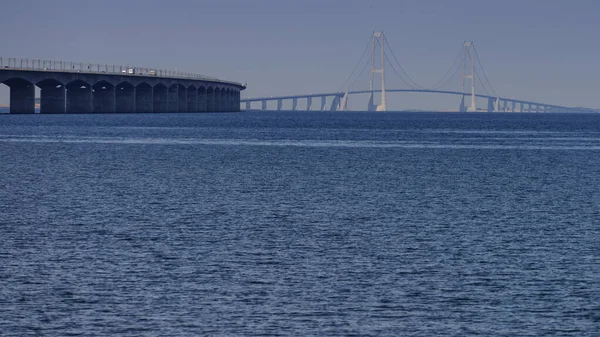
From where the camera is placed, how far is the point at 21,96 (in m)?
156

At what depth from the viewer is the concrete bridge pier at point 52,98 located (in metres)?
162

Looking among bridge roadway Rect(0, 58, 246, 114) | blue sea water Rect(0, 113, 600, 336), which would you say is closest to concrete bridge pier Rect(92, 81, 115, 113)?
bridge roadway Rect(0, 58, 246, 114)

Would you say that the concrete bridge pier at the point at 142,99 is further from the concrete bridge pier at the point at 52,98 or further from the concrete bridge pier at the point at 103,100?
the concrete bridge pier at the point at 52,98

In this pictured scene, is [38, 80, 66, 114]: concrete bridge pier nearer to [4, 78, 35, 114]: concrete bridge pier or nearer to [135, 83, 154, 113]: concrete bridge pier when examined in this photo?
[4, 78, 35, 114]: concrete bridge pier

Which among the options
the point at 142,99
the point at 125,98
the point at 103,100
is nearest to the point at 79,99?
the point at 103,100

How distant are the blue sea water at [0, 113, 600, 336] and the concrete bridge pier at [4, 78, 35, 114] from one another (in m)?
98.0

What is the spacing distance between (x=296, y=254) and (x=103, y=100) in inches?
6335

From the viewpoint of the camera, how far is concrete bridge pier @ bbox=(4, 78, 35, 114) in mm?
147863

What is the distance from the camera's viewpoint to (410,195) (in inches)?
1650

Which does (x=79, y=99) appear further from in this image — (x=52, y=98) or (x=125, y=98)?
(x=125, y=98)

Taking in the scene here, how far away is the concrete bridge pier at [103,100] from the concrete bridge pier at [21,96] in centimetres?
1984

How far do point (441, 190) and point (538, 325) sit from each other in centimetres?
2651

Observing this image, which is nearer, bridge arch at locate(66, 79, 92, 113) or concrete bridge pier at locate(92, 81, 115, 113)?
bridge arch at locate(66, 79, 92, 113)

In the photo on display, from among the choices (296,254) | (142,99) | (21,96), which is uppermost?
(21,96)
